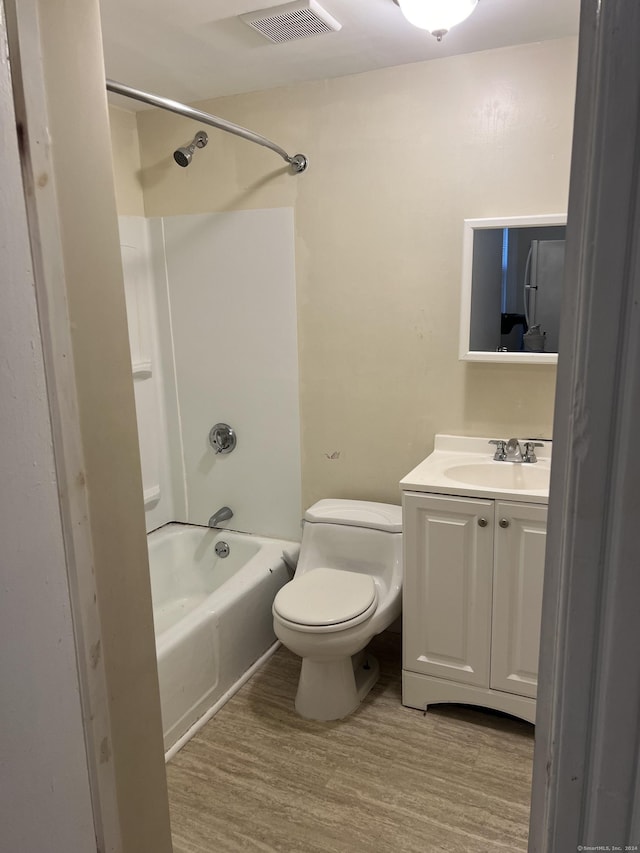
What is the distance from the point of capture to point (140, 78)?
7.65 feet

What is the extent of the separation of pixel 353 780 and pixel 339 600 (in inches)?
22.1

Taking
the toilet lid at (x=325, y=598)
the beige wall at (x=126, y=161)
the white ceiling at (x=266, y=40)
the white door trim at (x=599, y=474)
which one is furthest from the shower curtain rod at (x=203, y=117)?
the toilet lid at (x=325, y=598)

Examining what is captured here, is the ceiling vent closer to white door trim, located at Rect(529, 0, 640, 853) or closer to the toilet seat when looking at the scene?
white door trim, located at Rect(529, 0, 640, 853)

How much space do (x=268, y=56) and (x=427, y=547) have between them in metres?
1.81

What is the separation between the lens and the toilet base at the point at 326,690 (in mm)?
2227

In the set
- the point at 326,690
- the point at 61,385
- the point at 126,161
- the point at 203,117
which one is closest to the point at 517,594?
the point at 326,690

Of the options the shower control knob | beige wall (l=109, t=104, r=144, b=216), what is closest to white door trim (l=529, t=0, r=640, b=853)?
the shower control knob

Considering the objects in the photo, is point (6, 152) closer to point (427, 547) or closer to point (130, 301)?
point (427, 547)

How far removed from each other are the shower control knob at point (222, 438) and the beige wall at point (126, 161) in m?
1.06

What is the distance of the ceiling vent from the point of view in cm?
178

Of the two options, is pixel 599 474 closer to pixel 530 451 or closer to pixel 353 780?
pixel 353 780

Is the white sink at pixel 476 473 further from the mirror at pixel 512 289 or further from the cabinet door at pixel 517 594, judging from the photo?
the mirror at pixel 512 289

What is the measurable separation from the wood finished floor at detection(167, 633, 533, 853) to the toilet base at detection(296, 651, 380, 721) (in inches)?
1.6

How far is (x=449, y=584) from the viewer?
2.13 metres
